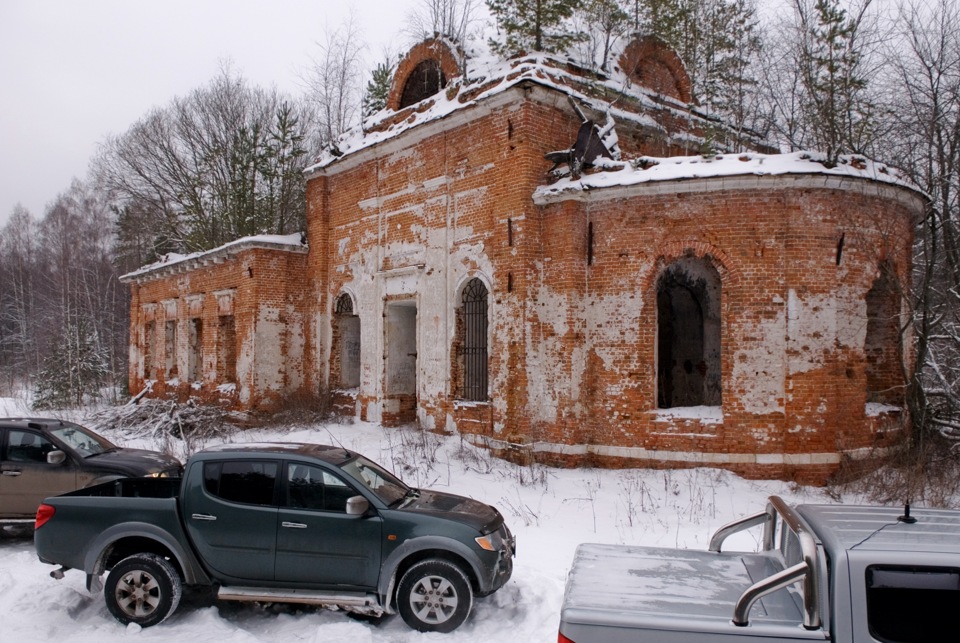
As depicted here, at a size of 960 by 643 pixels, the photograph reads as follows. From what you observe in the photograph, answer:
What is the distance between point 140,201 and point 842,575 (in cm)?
3643

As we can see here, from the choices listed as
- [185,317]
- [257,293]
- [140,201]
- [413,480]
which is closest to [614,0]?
[257,293]

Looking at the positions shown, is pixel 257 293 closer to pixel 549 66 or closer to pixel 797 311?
pixel 549 66

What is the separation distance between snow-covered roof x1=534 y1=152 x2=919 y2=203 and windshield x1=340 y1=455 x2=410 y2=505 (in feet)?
23.6

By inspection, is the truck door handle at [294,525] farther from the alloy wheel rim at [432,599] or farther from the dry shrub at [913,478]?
the dry shrub at [913,478]

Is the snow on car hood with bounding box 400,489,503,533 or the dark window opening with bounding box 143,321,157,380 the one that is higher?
the dark window opening with bounding box 143,321,157,380

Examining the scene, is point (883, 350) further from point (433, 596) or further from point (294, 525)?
point (294, 525)

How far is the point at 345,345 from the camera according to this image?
19.0 metres

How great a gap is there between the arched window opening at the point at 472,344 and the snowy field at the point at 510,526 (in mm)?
1242

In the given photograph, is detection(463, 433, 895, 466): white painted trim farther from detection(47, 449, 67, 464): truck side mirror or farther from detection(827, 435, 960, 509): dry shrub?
detection(47, 449, 67, 464): truck side mirror

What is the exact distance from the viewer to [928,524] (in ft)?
12.4

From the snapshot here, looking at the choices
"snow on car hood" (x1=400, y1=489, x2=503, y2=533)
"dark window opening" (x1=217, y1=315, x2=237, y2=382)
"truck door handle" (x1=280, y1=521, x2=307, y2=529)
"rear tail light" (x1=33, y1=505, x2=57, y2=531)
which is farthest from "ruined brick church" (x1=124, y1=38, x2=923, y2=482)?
"rear tail light" (x1=33, y1=505, x2=57, y2=531)

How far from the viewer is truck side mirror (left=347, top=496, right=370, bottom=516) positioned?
5832mm

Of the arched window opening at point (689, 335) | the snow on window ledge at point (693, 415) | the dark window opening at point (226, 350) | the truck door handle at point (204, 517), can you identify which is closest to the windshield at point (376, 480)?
the truck door handle at point (204, 517)

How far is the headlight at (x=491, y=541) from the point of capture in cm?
582
